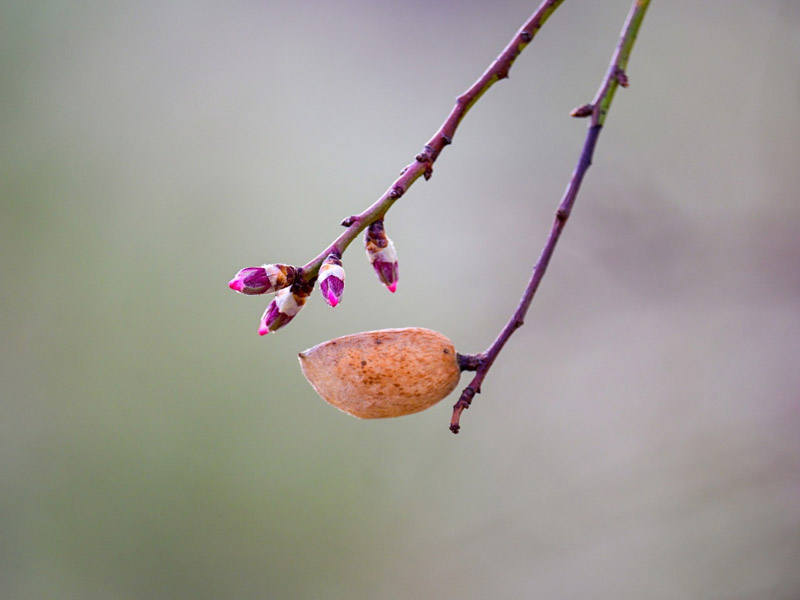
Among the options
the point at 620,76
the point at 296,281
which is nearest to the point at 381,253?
the point at 296,281

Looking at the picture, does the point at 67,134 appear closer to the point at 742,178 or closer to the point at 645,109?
the point at 645,109

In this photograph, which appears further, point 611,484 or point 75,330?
point 75,330

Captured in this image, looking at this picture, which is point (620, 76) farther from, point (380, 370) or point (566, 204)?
point (380, 370)

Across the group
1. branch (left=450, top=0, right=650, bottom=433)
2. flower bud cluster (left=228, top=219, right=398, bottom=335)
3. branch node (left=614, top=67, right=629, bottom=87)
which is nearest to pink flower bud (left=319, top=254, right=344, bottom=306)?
flower bud cluster (left=228, top=219, right=398, bottom=335)

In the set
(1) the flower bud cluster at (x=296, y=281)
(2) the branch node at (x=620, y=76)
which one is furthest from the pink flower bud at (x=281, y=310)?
(2) the branch node at (x=620, y=76)

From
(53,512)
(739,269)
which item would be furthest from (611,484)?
(53,512)

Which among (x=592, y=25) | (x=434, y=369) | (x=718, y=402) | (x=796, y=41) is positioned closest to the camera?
(x=434, y=369)

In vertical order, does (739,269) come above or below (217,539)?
above
